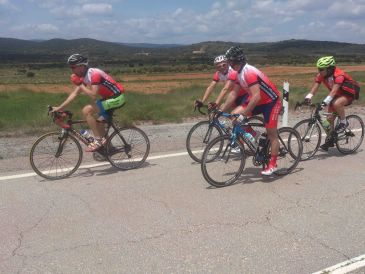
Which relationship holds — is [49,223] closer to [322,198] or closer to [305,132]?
[322,198]

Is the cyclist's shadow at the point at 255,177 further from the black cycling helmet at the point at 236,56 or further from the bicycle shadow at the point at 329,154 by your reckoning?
the black cycling helmet at the point at 236,56

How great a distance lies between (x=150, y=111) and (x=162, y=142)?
14.2ft

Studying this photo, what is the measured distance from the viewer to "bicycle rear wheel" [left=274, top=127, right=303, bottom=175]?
7.12 meters

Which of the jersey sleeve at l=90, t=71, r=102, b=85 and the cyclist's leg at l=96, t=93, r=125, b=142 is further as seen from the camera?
the cyclist's leg at l=96, t=93, r=125, b=142

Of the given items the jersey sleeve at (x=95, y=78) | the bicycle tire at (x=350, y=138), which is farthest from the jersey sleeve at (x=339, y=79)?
the jersey sleeve at (x=95, y=78)

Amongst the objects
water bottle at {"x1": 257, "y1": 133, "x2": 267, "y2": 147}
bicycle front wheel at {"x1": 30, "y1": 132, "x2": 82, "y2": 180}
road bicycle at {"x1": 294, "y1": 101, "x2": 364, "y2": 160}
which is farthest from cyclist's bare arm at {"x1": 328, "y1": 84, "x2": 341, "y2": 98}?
bicycle front wheel at {"x1": 30, "y1": 132, "x2": 82, "y2": 180}

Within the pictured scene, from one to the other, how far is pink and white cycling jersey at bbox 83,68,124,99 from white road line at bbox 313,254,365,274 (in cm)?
455

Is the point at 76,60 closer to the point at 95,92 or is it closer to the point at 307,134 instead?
the point at 95,92

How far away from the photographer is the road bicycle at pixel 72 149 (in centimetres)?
691

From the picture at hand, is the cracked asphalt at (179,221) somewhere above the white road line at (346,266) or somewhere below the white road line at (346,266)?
below

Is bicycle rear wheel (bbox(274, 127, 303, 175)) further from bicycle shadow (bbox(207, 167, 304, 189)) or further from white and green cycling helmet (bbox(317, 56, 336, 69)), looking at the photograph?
white and green cycling helmet (bbox(317, 56, 336, 69))

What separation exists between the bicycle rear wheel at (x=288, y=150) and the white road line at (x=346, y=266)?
9.89 ft

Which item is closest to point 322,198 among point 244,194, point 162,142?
point 244,194

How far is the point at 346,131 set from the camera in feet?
27.7
